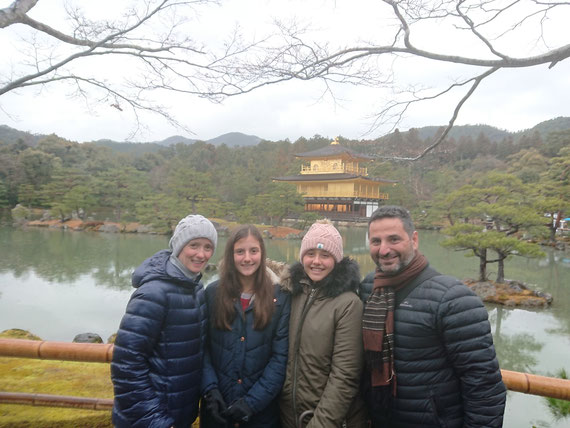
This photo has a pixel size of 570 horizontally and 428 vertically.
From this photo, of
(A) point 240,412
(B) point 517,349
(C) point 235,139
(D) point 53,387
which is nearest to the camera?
(A) point 240,412

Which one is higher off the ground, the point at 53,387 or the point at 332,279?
the point at 332,279

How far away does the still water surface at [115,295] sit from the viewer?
437 cm

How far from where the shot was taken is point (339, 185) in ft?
67.7

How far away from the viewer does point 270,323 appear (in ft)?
3.91

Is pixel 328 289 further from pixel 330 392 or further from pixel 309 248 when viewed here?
pixel 330 392

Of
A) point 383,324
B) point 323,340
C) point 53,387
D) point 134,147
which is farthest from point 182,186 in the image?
point 134,147

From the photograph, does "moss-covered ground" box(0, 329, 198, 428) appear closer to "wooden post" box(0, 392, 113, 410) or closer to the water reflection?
"wooden post" box(0, 392, 113, 410)

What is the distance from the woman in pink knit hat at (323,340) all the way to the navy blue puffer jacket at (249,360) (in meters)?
0.03

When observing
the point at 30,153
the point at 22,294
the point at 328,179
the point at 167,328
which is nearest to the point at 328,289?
the point at 167,328

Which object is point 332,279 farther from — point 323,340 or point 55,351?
point 55,351

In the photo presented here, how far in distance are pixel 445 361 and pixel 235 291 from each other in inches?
26.0

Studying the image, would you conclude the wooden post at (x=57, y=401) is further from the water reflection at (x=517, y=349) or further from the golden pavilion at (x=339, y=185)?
the golden pavilion at (x=339, y=185)

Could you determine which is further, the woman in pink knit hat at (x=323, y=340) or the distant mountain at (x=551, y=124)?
the distant mountain at (x=551, y=124)

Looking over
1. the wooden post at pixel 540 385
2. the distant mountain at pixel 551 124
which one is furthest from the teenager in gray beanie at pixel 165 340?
the distant mountain at pixel 551 124
